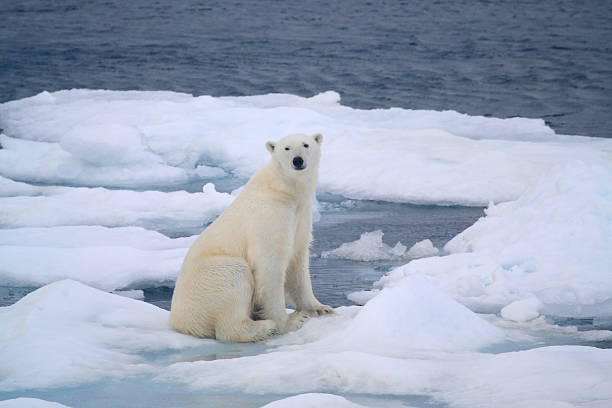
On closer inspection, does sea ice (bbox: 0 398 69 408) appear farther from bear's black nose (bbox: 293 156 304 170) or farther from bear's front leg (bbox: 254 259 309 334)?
bear's black nose (bbox: 293 156 304 170)

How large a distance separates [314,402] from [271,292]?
1.33 metres

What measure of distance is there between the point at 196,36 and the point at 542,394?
73.0 ft

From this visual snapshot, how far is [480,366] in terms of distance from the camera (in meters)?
3.65

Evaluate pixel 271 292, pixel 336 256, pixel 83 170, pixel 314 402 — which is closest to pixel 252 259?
pixel 271 292

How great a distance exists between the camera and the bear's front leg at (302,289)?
4.72 m

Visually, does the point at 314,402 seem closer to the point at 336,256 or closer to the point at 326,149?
the point at 336,256

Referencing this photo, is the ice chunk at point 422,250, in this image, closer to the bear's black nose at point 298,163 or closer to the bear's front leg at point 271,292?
the bear's front leg at point 271,292

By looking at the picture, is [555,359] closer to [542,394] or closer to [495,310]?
[542,394]

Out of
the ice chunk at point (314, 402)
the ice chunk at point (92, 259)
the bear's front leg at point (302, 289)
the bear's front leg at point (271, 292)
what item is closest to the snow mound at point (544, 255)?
the bear's front leg at point (302, 289)

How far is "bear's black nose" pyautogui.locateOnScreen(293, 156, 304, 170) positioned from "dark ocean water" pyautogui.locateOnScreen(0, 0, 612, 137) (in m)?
8.99

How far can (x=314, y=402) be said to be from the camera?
3.15 metres

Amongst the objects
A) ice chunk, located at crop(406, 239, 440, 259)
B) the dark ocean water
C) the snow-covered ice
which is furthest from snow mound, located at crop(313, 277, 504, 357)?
the dark ocean water

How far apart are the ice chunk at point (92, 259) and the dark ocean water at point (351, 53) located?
768cm

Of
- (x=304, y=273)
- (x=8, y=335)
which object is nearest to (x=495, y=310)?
(x=304, y=273)
